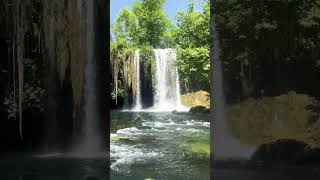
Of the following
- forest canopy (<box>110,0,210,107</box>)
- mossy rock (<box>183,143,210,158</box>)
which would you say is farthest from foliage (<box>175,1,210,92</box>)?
mossy rock (<box>183,143,210,158</box>)

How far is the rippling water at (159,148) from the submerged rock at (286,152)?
117 inches

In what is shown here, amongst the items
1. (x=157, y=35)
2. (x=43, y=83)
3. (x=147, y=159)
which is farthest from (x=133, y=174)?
(x=157, y=35)

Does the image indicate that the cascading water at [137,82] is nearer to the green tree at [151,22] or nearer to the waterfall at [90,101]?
the green tree at [151,22]

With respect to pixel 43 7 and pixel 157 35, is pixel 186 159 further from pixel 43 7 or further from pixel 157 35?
pixel 157 35

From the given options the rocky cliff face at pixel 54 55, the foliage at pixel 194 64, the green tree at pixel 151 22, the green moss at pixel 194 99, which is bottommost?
the green moss at pixel 194 99

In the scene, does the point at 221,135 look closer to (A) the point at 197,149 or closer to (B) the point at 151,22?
(A) the point at 197,149

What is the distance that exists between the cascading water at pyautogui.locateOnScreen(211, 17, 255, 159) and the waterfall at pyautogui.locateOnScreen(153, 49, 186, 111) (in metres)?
21.9

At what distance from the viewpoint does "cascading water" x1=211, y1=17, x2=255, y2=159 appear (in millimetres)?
5902

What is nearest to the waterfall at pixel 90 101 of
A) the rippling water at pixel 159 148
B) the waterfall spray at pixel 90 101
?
the waterfall spray at pixel 90 101

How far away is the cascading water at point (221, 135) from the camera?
5.90 metres

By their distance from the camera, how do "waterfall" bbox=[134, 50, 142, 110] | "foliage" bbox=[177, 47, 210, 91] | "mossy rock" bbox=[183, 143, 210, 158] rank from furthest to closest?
"waterfall" bbox=[134, 50, 142, 110], "foliage" bbox=[177, 47, 210, 91], "mossy rock" bbox=[183, 143, 210, 158]

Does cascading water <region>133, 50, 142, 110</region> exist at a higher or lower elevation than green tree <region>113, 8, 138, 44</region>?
lower

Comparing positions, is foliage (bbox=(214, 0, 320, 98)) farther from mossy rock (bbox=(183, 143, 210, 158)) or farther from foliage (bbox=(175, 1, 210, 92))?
foliage (bbox=(175, 1, 210, 92))

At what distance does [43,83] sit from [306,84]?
341 cm
